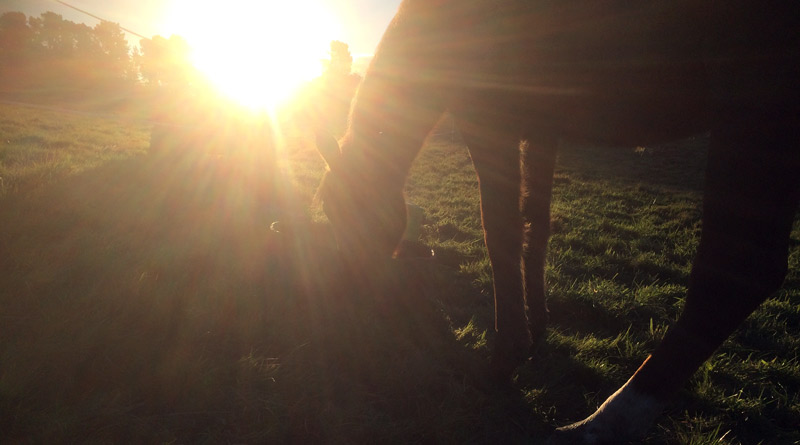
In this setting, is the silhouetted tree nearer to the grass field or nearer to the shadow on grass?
the grass field

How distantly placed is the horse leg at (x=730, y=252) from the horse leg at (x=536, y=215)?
1.07 m

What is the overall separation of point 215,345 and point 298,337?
473mm

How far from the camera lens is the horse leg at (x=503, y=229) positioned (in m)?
2.06

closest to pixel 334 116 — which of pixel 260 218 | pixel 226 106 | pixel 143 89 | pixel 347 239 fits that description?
pixel 226 106

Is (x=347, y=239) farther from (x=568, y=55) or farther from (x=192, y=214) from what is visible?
(x=192, y=214)

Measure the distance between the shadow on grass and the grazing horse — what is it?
61 centimetres

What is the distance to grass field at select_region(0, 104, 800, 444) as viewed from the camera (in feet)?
5.43

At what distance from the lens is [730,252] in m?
1.43

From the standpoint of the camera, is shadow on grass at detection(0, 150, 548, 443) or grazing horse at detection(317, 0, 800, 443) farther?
shadow on grass at detection(0, 150, 548, 443)

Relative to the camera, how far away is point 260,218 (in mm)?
4668

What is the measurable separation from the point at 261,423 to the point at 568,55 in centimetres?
220

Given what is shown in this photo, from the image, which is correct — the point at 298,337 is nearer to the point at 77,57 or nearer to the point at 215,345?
the point at 215,345

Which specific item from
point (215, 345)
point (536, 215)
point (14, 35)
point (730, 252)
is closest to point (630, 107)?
point (730, 252)

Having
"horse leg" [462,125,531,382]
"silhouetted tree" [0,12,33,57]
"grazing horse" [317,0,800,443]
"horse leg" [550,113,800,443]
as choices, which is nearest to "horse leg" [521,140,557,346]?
"grazing horse" [317,0,800,443]
